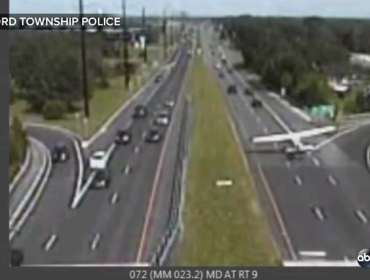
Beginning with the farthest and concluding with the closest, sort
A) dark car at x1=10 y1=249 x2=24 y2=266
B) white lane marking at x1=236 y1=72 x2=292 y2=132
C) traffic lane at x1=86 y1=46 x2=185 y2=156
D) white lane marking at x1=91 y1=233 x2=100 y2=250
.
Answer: white lane marking at x1=236 y1=72 x2=292 y2=132 → traffic lane at x1=86 y1=46 x2=185 y2=156 → white lane marking at x1=91 y1=233 x2=100 y2=250 → dark car at x1=10 y1=249 x2=24 y2=266

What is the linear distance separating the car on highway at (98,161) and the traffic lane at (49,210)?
49cm

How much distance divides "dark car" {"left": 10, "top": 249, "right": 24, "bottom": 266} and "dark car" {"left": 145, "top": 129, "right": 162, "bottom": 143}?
1572cm

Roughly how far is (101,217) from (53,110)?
1639 cm

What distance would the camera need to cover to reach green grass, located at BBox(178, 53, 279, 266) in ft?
38.9

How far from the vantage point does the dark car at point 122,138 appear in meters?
29.0

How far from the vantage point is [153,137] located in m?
30.2

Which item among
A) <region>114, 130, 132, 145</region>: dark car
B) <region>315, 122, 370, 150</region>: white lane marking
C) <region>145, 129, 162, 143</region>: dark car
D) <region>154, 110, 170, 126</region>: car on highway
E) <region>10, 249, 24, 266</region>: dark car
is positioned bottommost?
<region>154, 110, 170, 126</region>: car on highway

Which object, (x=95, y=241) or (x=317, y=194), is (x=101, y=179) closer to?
(x=317, y=194)

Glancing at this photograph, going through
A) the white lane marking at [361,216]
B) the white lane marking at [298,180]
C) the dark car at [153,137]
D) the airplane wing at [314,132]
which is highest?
the white lane marking at [361,216]

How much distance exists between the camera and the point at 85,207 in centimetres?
1855

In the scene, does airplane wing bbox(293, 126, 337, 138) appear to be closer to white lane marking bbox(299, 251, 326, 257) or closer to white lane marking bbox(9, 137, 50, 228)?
white lane marking bbox(9, 137, 50, 228)

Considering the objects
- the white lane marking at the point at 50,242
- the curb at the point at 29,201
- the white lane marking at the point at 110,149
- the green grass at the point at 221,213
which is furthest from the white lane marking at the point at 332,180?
the white lane marking at the point at 50,242

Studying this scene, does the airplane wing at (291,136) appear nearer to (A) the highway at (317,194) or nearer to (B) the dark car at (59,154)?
(A) the highway at (317,194)

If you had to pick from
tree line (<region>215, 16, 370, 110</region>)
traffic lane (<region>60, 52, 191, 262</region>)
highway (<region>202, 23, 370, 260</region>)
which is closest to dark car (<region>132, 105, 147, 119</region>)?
highway (<region>202, 23, 370, 260</region>)
